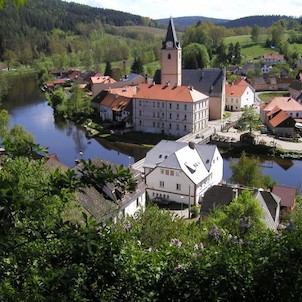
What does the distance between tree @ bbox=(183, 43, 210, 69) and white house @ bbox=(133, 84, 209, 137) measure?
29623mm

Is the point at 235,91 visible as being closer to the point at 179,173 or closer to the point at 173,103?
the point at 173,103

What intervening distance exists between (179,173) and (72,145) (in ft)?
55.9

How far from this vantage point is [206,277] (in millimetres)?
5051

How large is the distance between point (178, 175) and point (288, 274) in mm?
17579

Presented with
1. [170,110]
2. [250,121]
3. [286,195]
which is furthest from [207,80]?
[286,195]

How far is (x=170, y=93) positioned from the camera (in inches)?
1580

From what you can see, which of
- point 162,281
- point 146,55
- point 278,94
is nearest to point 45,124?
point 278,94

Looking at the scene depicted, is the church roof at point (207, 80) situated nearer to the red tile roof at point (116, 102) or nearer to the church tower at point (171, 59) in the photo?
the church tower at point (171, 59)

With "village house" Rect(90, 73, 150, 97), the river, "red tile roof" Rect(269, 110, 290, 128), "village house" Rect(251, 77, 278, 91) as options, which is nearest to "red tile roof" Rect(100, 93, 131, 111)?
the river

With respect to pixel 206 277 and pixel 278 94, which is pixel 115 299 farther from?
pixel 278 94

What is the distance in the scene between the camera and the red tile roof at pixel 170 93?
129ft

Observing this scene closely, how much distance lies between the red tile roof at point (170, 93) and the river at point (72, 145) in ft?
20.4

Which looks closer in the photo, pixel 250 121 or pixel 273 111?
pixel 250 121

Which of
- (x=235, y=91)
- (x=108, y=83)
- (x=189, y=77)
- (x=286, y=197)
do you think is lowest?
(x=286, y=197)
